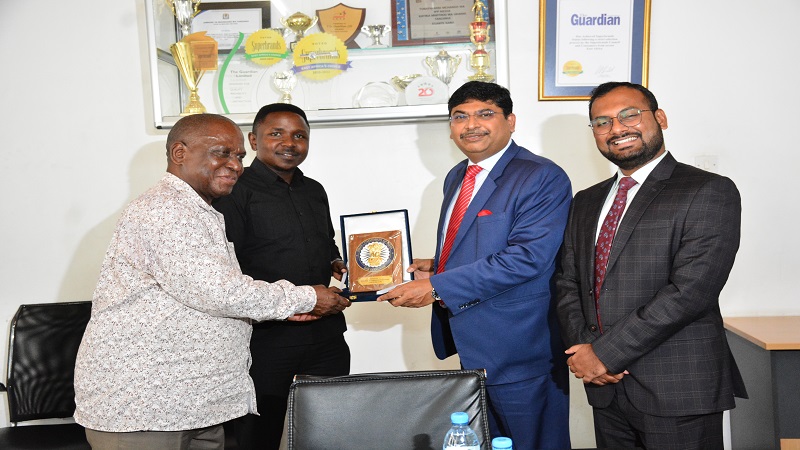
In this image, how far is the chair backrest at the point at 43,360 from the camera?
3.13 meters

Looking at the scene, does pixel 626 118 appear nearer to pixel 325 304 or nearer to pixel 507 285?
pixel 507 285

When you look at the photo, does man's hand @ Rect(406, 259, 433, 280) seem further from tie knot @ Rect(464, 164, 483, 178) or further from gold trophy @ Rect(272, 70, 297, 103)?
gold trophy @ Rect(272, 70, 297, 103)

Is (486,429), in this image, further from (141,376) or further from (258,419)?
(258,419)

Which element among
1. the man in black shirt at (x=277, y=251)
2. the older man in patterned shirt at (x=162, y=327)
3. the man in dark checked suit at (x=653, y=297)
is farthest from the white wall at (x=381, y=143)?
the older man in patterned shirt at (x=162, y=327)

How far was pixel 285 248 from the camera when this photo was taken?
285 centimetres

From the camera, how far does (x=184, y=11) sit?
11.6 feet

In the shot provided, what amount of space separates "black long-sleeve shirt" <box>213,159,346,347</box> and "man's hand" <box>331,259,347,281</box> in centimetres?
10

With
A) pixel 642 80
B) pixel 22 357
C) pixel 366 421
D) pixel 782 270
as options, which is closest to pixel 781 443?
pixel 782 270

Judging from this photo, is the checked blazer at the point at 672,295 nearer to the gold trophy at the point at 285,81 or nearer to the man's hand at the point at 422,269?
the man's hand at the point at 422,269

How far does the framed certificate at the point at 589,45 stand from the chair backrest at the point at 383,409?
6.96 feet

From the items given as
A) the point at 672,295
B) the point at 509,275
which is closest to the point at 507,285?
the point at 509,275

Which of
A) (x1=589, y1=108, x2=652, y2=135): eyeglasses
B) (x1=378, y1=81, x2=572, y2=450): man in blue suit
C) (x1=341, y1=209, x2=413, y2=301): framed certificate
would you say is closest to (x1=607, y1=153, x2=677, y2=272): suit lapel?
(x1=589, y1=108, x2=652, y2=135): eyeglasses

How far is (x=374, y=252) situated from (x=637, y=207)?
112cm

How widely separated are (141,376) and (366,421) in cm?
68
